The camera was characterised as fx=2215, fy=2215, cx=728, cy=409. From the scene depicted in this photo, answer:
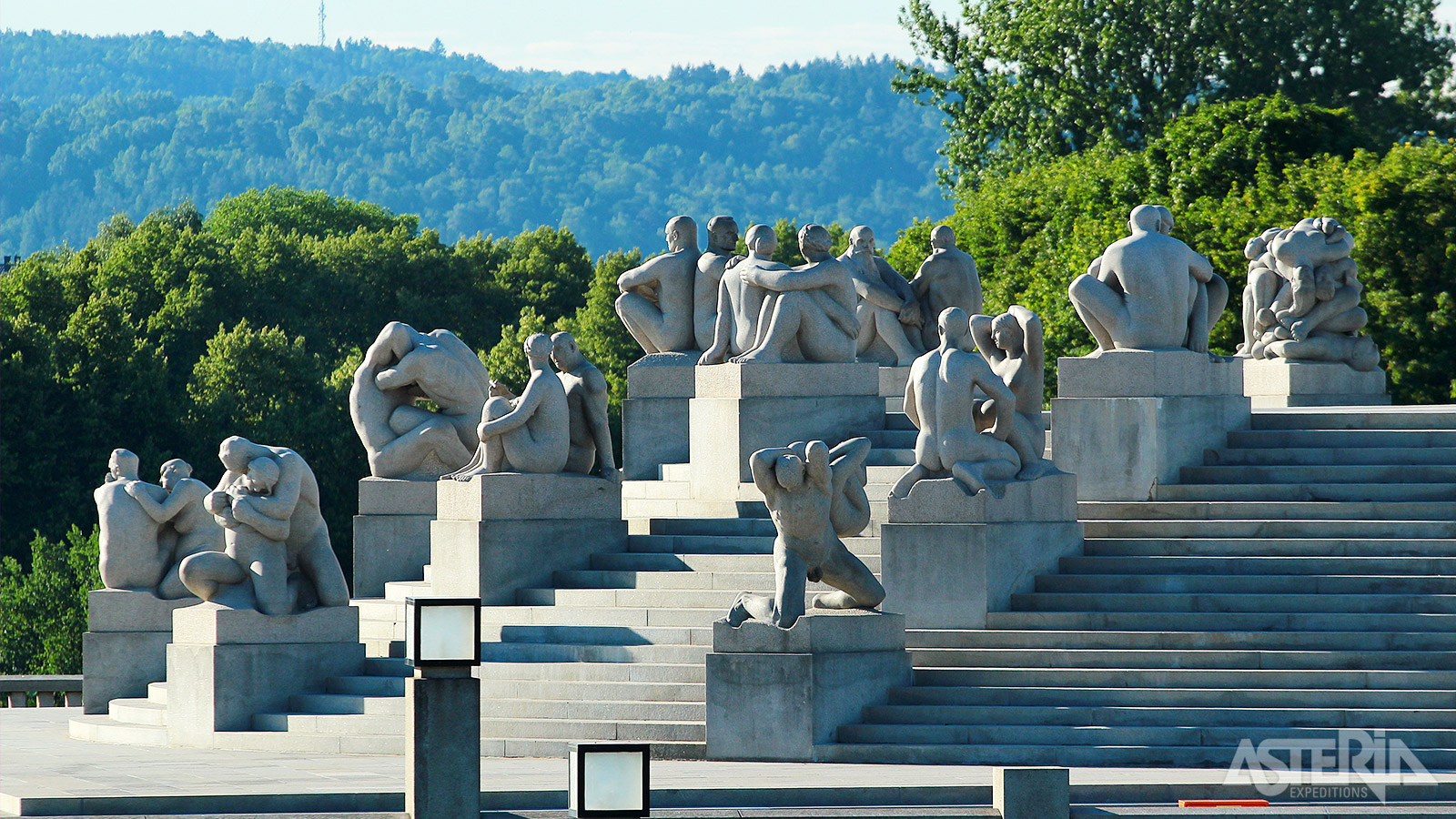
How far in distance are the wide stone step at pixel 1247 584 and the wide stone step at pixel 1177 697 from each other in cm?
154

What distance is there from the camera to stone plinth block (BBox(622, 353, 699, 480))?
22.9 meters

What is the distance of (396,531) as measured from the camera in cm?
2105

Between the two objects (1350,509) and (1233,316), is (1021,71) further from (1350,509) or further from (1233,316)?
(1350,509)

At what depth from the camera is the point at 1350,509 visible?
60.7ft

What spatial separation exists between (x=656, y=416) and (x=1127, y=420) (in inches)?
219

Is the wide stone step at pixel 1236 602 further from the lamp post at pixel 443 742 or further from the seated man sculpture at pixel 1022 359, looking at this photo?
the lamp post at pixel 443 742

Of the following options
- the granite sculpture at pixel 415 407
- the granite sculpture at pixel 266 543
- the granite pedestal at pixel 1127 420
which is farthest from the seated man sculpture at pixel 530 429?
the granite pedestal at pixel 1127 420

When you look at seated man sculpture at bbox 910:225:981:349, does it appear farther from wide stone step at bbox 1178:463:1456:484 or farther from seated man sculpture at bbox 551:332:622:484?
seated man sculpture at bbox 551:332:622:484

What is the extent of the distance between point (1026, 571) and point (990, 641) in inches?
32.8

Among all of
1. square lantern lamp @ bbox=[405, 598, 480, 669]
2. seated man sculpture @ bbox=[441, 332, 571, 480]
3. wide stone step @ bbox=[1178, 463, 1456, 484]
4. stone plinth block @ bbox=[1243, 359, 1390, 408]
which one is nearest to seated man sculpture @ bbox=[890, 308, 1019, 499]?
wide stone step @ bbox=[1178, 463, 1456, 484]

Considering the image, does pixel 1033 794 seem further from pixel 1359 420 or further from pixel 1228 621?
pixel 1359 420

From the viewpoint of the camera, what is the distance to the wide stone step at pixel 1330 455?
1970cm

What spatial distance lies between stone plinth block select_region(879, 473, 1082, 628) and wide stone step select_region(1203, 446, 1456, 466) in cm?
331

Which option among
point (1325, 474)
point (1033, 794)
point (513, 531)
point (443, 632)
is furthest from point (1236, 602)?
point (443, 632)
